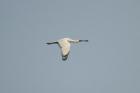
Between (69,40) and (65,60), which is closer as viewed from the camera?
(65,60)

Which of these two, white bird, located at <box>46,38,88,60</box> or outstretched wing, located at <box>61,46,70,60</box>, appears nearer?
outstretched wing, located at <box>61,46,70,60</box>

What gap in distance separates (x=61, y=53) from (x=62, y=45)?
151 inches

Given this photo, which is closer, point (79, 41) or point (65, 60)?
point (65, 60)

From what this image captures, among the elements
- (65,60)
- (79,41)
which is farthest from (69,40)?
(65,60)

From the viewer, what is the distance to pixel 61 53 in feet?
394

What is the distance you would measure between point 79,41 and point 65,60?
8.78 metres

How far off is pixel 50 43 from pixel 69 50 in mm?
3553

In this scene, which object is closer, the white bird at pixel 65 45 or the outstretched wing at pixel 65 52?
the outstretched wing at pixel 65 52

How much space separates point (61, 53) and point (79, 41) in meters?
5.80

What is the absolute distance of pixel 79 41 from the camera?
409 feet

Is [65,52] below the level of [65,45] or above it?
below

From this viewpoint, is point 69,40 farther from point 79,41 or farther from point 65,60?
point 65,60

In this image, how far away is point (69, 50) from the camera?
12112 cm

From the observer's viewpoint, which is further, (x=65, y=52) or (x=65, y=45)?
(x=65, y=45)
